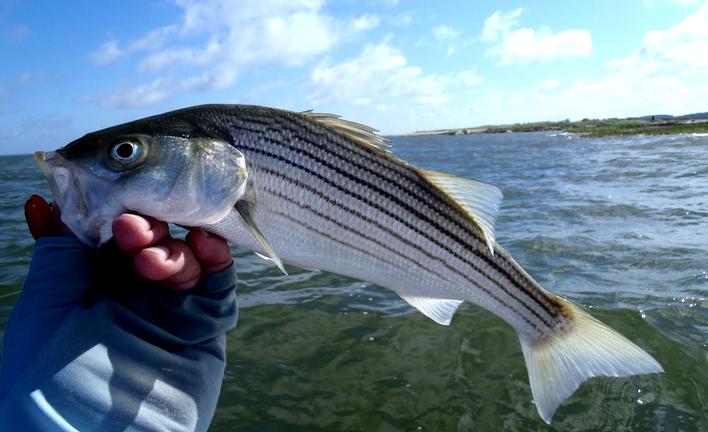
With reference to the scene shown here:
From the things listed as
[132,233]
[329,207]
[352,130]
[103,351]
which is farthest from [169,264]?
[352,130]

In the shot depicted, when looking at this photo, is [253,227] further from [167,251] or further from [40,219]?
[40,219]

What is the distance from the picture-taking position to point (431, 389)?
4719 mm

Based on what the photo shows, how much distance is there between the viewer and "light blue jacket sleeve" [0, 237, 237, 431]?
6.03ft

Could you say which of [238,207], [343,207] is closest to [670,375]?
[343,207]

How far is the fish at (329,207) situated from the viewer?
2361mm

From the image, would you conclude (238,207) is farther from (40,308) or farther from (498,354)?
(498,354)

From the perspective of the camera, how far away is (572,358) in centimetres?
304

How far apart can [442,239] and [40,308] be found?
2032 mm

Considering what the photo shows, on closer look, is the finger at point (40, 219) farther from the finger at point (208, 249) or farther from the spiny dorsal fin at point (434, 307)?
the spiny dorsal fin at point (434, 307)

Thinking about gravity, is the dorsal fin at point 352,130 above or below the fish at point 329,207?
above

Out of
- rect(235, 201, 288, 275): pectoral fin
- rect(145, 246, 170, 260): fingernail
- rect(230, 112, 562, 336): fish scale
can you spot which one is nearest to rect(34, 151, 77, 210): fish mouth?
rect(145, 246, 170, 260): fingernail

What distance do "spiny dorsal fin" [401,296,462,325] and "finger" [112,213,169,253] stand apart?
4.95 ft

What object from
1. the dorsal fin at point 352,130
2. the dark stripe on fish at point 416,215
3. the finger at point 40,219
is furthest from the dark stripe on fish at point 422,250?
the finger at point 40,219

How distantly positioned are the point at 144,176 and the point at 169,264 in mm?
461
